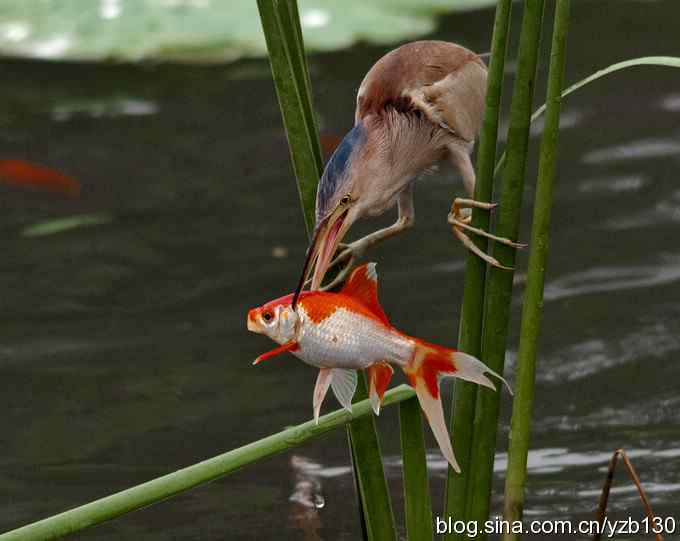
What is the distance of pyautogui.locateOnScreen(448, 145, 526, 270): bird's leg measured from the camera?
1456 millimetres

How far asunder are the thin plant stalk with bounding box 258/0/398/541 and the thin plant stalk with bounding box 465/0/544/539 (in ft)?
0.35

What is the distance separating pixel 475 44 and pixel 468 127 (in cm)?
321

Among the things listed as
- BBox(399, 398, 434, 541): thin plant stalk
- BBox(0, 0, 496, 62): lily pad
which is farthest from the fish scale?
BBox(0, 0, 496, 62): lily pad

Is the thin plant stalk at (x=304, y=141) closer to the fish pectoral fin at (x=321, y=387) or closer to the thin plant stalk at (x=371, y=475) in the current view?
the thin plant stalk at (x=371, y=475)

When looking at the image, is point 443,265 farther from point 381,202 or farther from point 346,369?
point 346,369

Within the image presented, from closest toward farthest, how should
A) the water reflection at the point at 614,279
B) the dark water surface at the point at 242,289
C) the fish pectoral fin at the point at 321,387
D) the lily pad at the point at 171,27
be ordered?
the fish pectoral fin at the point at 321,387 → the dark water surface at the point at 242,289 → the water reflection at the point at 614,279 → the lily pad at the point at 171,27

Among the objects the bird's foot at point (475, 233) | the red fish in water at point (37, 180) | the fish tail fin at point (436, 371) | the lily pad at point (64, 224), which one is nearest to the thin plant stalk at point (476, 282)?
Result: the bird's foot at point (475, 233)

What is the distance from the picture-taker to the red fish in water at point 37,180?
4.14m

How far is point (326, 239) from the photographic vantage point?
1.47 metres

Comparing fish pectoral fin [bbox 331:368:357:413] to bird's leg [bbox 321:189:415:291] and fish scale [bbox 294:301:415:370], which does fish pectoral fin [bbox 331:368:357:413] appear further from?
bird's leg [bbox 321:189:415:291]

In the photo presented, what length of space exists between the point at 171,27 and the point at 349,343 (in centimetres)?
355

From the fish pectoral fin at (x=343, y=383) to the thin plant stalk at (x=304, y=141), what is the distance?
115mm

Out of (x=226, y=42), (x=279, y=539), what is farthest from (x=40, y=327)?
(x=226, y=42)

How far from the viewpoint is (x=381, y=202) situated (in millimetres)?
1589
